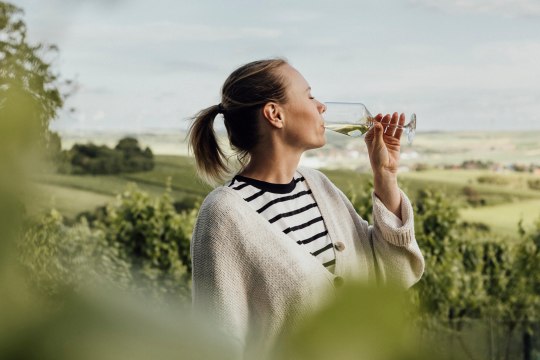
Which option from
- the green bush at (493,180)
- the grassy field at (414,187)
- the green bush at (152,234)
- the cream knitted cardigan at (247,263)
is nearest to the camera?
the cream knitted cardigan at (247,263)

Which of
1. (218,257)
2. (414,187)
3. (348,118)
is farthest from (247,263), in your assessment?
(414,187)

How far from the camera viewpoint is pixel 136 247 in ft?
21.0

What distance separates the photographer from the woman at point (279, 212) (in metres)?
Answer: 1.83

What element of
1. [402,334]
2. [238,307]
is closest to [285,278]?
[238,307]

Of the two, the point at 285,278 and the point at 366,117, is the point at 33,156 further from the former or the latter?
the point at 366,117

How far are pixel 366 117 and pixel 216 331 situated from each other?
6.48ft

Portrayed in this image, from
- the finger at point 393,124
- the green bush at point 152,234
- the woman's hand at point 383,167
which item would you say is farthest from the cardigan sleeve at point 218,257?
the green bush at point 152,234

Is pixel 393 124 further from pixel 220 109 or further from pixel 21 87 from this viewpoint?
pixel 21 87

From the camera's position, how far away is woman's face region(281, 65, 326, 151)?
77.3 inches

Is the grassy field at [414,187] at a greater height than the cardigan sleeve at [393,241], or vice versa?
the cardigan sleeve at [393,241]

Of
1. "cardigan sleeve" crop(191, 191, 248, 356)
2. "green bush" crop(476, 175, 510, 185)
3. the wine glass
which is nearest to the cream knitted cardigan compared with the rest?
"cardigan sleeve" crop(191, 191, 248, 356)

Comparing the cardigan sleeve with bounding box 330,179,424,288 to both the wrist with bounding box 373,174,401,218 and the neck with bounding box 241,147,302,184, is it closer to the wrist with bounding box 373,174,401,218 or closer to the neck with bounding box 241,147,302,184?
the wrist with bounding box 373,174,401,218

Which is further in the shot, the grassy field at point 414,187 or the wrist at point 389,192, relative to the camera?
the grassy field at point 414,187

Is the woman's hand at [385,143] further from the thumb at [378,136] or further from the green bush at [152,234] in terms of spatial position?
the green bush at [152,234]
